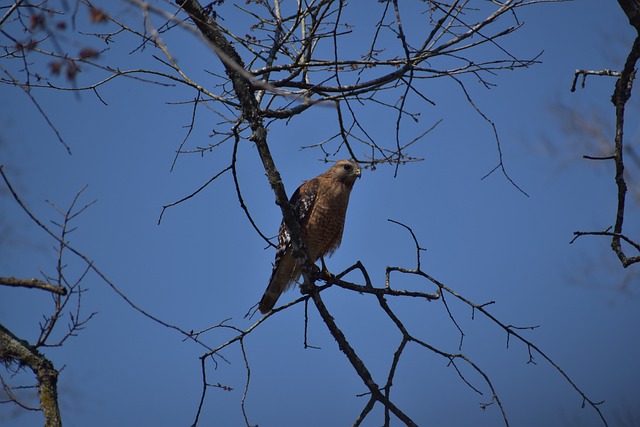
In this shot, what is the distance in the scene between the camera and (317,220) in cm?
525

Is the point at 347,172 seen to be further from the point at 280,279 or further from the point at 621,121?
the point at 621,121

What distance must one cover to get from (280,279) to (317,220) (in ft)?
2.03

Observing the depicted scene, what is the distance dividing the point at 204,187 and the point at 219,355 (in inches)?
37.1

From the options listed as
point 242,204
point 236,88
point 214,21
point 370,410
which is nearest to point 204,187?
point 242,204

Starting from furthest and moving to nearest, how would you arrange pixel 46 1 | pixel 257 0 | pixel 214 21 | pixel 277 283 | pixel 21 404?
1. pixel 277 283
2. pixel 257 0
3. pixel 214 21
4. pixel 21 404
5. pixel 46 1

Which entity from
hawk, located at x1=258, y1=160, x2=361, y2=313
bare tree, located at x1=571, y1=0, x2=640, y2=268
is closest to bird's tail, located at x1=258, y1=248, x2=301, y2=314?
hawk, located at x1=258, y1=160, x2=361, y2=313

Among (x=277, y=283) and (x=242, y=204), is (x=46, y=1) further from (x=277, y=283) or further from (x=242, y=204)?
(x=277, y=283)

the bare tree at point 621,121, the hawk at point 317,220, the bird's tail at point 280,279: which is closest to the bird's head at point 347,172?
the hawk at point 317,220

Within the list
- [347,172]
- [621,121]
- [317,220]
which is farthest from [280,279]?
[621,121]

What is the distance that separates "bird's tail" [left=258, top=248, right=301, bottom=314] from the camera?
5.21 meters

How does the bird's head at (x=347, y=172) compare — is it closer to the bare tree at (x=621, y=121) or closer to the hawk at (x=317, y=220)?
the hawk at (x=317, y=220)

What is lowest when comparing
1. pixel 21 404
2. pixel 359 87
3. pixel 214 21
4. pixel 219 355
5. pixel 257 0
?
pixel 21 404

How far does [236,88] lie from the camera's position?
320 centimetres

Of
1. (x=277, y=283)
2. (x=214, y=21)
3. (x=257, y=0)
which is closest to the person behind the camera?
(x=214, y=21)
